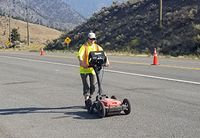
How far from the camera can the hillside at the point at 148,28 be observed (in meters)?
40.8

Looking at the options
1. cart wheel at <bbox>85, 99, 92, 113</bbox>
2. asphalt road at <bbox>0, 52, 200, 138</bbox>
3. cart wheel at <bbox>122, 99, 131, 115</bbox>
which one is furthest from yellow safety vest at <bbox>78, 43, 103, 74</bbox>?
cart wheel at <bbox>122, 99, 131, 115</bbox>

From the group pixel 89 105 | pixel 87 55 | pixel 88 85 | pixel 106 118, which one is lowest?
pixel 106 118

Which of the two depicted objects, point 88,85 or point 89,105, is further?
point 88,85

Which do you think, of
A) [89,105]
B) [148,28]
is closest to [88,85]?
[89,105]

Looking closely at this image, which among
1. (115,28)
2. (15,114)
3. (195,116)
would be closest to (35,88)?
(15,114)

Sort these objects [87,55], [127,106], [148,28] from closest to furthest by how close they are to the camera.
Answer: [127,106]
[87,55]
[148,28]

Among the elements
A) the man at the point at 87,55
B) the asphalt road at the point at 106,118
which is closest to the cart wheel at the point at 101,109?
the asphalt road at the point at 106,118

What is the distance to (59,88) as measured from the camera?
15.3 meters

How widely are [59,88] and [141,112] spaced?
531cm

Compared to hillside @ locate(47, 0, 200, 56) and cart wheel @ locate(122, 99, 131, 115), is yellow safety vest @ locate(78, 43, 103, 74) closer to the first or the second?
cart wheel @ locate(122, 99, 131, 115)

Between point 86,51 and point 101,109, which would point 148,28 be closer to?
point 86,51

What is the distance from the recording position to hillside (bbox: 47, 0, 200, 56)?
4084 cm

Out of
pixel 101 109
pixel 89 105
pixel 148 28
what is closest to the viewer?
A: pixel 101 109

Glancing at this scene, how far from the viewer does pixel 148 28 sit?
4928 centimetres
